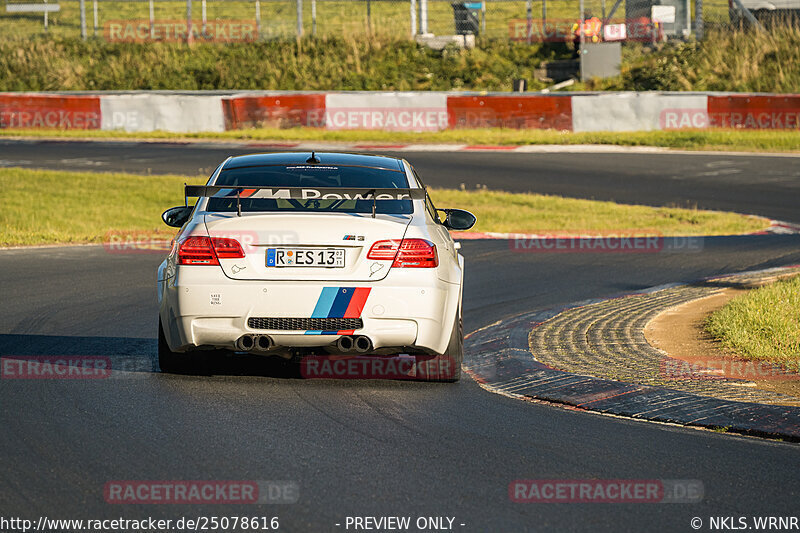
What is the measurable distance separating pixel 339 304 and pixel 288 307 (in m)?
0.30

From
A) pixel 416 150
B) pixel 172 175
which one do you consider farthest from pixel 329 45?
pixel 172 175

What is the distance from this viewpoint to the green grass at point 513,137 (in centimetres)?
2941

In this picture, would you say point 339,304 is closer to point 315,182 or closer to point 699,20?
point 315,182

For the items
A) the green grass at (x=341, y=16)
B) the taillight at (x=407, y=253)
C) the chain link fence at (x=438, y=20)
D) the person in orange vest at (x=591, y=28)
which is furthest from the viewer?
the green grass at (x=341, y=16)

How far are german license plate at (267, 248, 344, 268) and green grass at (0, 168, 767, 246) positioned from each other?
9432 millimetres

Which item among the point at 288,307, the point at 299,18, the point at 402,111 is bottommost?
the point at 288,307

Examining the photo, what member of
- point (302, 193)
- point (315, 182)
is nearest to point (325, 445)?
point (302, 193)

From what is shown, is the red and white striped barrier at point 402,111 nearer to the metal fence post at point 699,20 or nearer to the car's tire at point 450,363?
the metal fence post at point 699,20

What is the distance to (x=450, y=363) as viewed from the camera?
779 cm

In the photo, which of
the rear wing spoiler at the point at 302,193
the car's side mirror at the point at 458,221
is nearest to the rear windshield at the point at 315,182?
the rear wing spoiler at the point at 302,193

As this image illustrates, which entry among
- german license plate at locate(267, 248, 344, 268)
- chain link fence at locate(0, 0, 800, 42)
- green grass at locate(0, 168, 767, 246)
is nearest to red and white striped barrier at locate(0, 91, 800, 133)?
chain link fence at locate(0, 0, 800, 42)

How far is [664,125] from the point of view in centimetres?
3141

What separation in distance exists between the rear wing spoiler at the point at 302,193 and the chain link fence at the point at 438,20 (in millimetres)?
31879

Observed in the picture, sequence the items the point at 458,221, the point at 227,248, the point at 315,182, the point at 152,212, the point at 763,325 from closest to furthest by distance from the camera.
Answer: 1. the point at 227,248
2. the point at 315,182
3. the point at 458,221
4. the point at 763,325
5. the point at 152,212
